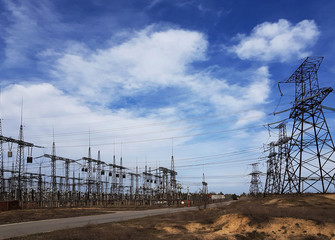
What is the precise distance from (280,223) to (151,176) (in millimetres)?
72838

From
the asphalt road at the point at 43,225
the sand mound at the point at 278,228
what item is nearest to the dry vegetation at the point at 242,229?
the sand mound at the point at 278,228

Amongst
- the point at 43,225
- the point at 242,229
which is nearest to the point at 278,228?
the point at 242,229

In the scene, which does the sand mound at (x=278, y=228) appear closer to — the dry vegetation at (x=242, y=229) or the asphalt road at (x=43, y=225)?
the dry vegetation at (x=242, y=229)

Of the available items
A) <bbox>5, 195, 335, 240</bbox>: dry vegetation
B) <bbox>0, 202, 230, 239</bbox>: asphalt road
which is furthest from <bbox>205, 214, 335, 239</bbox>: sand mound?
<bbox>0, 202, 230, 239</bbox>: asphalt road

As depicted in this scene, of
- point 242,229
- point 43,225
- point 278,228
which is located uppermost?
point 278,228

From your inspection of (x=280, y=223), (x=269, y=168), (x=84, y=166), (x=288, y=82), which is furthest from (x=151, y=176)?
(x=280, y=223)

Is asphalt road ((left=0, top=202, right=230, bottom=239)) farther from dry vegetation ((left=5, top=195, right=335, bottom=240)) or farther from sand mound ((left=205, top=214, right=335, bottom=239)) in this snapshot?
sand mound ((left=205, top=214, right=335, bottom=239))

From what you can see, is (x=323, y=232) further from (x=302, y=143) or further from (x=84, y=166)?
(x=84, y=166)

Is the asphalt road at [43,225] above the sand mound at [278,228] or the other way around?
the other way around

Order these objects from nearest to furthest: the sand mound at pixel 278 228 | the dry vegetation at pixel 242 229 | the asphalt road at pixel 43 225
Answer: the dry vegetation at pixel 242 229 → the sand mound at pixel 278 228 → the asphalt road at pixel 43 225

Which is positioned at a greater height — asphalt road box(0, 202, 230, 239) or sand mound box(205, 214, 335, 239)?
sand mound box(205, 214, 335, 239)

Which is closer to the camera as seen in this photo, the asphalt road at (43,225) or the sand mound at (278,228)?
the sand mound at (278,228)

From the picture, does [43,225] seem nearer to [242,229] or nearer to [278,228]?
[242,229]

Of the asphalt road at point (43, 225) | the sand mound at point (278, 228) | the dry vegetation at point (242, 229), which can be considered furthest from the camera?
the asphalt road at point (43, 225)
